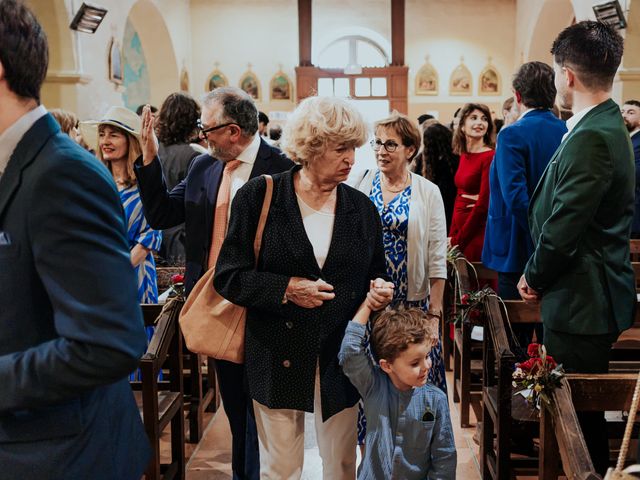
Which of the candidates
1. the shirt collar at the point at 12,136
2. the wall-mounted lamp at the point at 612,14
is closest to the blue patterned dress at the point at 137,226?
the shirt collar at the point at 12,136

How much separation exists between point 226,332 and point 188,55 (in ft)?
50.5

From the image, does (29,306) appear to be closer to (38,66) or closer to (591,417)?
(38,66)

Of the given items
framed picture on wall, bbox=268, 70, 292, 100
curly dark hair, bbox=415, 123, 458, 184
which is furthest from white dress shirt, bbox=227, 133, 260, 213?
framed picture on wall, bbox=268, 70, 292, 100

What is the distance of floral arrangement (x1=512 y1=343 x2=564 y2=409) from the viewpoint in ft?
7.96

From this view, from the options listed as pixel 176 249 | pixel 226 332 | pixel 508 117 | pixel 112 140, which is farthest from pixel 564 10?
pixel 226 332

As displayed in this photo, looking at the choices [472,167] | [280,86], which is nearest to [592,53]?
[472,167]

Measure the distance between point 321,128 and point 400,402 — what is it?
97 cm

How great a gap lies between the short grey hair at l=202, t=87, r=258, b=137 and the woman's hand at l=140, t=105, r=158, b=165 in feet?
0.98

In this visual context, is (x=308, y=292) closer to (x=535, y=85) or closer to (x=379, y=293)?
(x=379, y=293)

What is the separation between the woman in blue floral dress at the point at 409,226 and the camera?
11.6 ft

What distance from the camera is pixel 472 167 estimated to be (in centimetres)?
520

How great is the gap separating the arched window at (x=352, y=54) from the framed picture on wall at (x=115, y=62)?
23.6 ft

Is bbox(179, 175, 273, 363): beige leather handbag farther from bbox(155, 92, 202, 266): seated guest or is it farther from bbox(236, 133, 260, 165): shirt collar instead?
bbox(155, 92, 202, 266): seated guest

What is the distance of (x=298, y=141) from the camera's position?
255 cm
